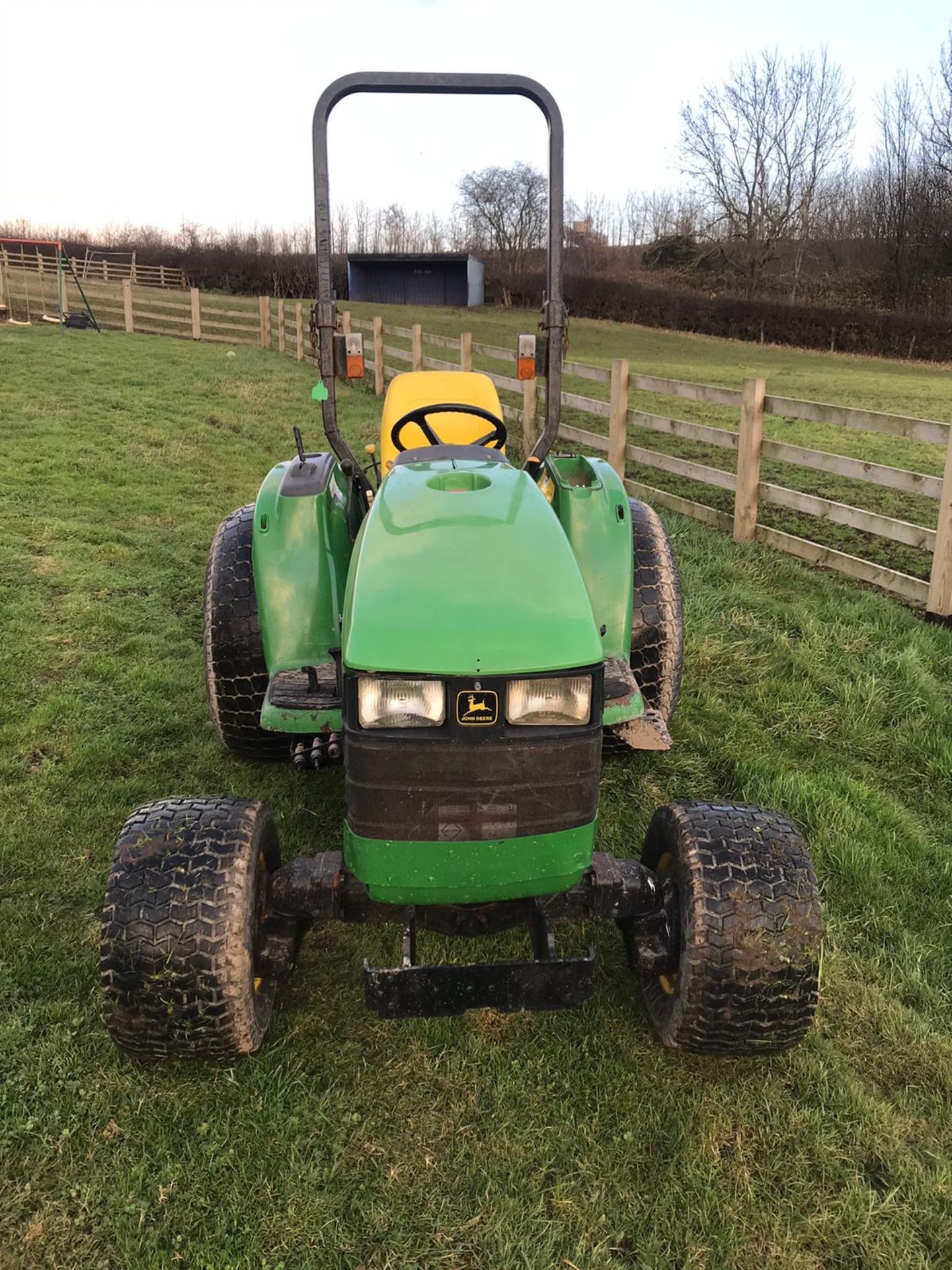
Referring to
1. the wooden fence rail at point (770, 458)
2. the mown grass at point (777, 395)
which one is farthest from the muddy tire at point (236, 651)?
the mown grass at point (777, 395)

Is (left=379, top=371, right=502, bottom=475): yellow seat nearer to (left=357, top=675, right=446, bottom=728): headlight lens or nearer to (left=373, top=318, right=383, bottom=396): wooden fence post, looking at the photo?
(left=357, top=675, right=446, bottom=728): headlight lens

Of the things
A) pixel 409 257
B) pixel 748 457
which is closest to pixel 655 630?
pixel 748 457

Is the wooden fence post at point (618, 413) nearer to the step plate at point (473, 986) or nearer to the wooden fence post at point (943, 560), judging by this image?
the wooden fence post at point (943, 560)

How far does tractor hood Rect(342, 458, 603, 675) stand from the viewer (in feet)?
6.41

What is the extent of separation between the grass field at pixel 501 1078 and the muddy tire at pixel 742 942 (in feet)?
0.60

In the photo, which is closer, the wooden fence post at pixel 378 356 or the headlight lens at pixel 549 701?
the headlight lens at pixel 549 701

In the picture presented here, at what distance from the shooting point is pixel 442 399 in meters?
4.22

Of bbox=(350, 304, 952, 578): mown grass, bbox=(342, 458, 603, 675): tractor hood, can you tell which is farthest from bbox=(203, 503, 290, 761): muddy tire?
Answer: bbox=(350, 304, 952, 578): mown grass

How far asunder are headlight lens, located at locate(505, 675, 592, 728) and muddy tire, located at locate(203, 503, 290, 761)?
4.87ft

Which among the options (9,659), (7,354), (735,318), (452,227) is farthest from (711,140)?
(9,659)

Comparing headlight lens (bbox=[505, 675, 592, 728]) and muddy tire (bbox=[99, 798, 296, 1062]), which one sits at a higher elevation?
headlight lens (bbox=[505, 675, 592, 728])

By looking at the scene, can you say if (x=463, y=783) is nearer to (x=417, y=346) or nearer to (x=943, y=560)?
(x=943, y=560)

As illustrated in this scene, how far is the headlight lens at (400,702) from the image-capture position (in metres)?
1.96

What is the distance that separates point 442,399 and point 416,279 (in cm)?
→ 3821
